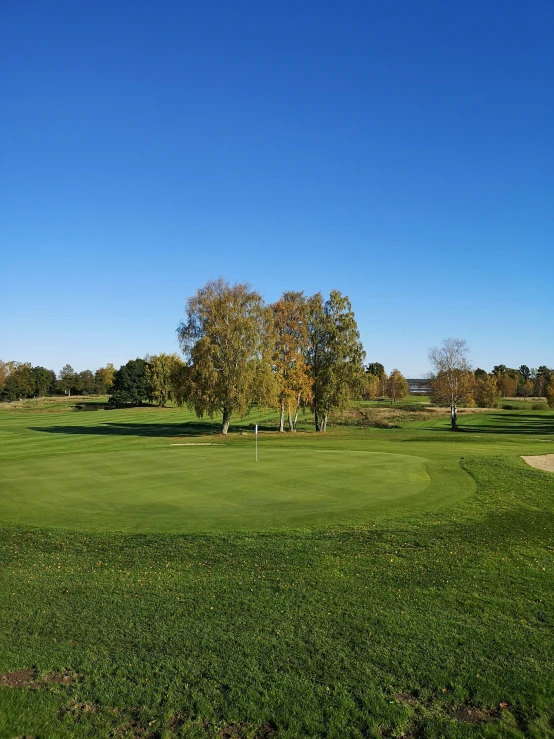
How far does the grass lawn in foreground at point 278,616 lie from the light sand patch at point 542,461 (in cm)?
1149

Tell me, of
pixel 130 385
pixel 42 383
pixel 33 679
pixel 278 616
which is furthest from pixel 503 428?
pixel 42 383

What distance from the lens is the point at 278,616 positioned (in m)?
8.75

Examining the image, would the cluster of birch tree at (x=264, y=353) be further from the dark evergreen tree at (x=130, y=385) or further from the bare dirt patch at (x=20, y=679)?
the dark evergreen tree at (x=130, y=385)

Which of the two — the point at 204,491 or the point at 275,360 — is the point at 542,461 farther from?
the point at 275,360

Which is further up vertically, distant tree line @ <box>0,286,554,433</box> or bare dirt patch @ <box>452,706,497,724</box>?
distant tree line @ <box>0,286,554,433</box>

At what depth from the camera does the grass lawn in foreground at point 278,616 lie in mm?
6230

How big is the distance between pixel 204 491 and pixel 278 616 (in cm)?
998

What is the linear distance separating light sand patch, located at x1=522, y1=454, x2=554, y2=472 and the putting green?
23.1ft

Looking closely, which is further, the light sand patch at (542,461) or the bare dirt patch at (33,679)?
the light sand patch at (542,461)

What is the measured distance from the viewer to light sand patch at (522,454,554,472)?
1107 inches

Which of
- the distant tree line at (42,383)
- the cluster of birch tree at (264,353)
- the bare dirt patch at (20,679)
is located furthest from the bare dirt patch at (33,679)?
the distant tree line at (42,383)

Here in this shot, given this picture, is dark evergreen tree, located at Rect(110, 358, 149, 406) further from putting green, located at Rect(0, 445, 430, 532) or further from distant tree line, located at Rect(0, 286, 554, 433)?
putting green, located at Rect(0, 445, 430, 532)

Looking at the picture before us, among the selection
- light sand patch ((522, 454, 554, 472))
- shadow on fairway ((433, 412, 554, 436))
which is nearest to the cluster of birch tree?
shadow on fairway ((433, 412, 554, 436))

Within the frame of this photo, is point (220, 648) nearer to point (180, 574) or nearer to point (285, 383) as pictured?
point (180, 574)
